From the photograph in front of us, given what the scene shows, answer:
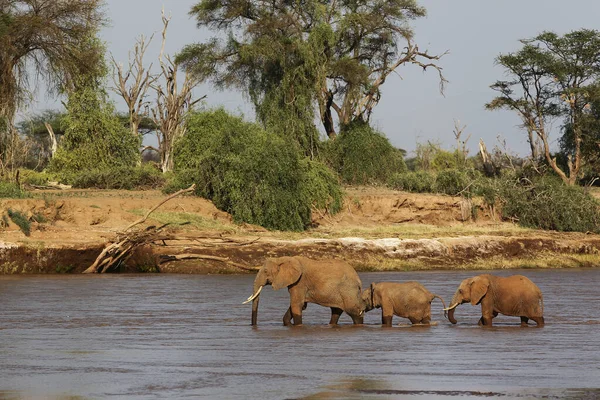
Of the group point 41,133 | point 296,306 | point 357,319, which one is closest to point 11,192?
point 296,306

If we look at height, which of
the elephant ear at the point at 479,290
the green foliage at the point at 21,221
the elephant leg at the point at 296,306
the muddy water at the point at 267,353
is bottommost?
the muddy water at the point at 267,353

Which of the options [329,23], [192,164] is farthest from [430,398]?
[329,23]

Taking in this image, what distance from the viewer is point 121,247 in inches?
1088

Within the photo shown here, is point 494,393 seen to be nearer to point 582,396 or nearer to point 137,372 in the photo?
point 582,396

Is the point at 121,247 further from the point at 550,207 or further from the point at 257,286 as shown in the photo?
the point at 550,207

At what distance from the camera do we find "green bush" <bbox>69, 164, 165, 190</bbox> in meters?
41.3

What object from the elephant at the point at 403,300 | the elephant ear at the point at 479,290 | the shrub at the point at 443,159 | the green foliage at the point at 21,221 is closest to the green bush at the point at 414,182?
the green foliage at the point at 21,221

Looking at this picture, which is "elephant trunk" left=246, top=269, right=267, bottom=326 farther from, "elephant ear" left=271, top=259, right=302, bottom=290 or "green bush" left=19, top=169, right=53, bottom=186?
"green bush" left=19, top=169, right=53, bottom=186

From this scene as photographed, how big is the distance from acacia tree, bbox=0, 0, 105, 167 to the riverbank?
419 centimetres

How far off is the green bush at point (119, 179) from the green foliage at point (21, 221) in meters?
12.2

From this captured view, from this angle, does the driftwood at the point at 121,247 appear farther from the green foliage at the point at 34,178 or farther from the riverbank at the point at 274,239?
the green foliage at the point at 34,178

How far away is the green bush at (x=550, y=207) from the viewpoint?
37.8m

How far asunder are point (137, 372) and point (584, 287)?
51.7 feet

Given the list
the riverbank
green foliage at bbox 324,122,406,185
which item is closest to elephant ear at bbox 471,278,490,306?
the riverbank
